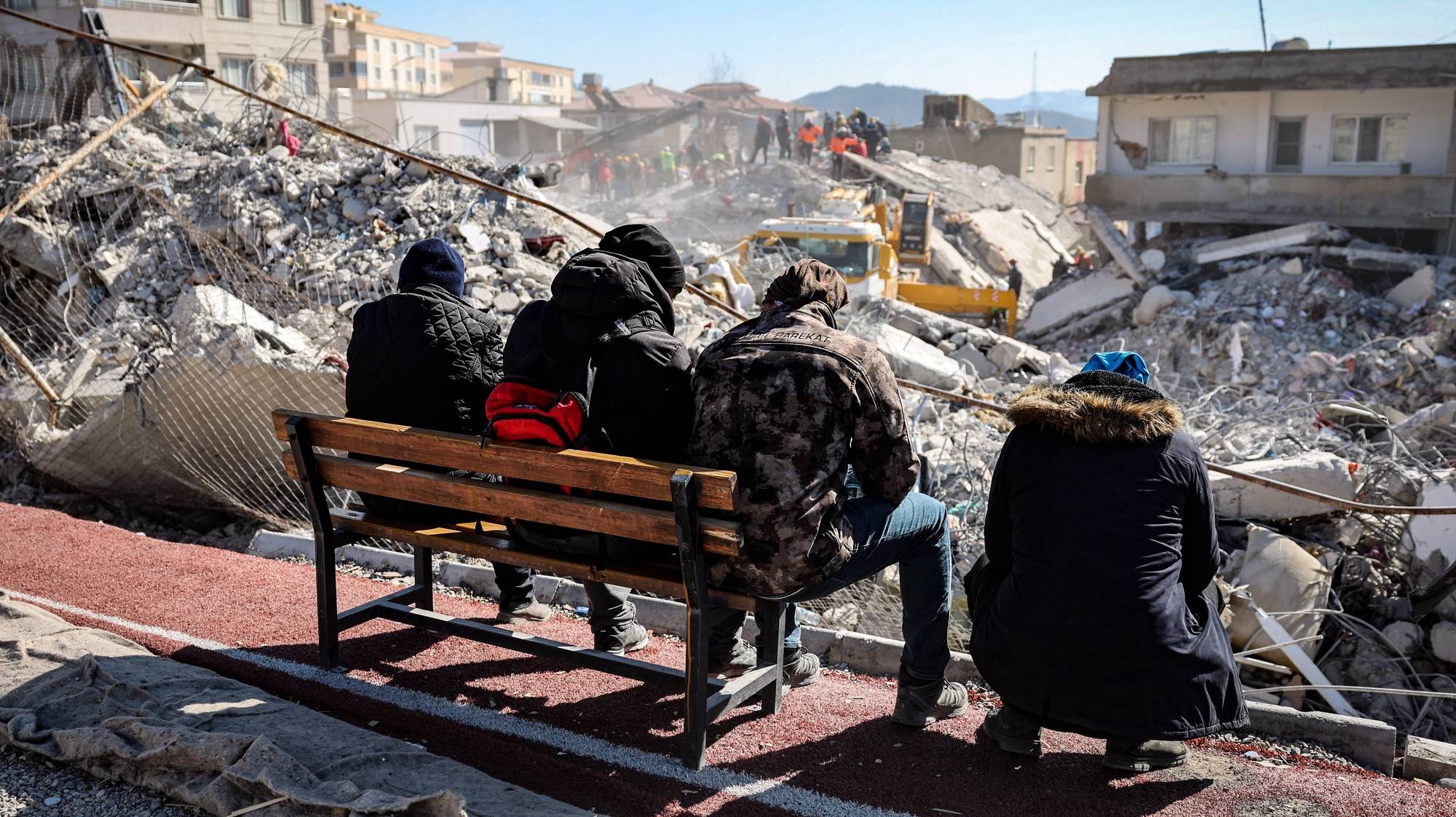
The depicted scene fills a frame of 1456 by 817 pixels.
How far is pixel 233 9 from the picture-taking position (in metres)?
40.3

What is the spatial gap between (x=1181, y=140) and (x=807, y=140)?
14.7 m

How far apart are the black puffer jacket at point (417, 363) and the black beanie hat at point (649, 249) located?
68cm

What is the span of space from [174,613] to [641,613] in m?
1.93

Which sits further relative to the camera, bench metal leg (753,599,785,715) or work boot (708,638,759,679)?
work boot (708,638,759,679)

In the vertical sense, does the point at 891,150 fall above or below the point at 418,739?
above

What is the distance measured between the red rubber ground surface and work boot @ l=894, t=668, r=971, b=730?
0.05m

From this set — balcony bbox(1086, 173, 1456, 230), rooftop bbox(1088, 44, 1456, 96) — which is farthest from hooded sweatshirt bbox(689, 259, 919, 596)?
rooftop bbox(1088, 44, 1456, 96)

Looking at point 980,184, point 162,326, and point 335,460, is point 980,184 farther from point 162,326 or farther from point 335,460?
point 335,460

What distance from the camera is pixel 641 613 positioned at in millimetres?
4734

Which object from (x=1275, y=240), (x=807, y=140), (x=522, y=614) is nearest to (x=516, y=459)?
(x=522, y=614)

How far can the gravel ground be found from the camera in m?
2.91

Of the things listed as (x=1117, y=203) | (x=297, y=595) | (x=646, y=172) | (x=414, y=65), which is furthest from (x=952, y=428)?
(x=414, y=65)

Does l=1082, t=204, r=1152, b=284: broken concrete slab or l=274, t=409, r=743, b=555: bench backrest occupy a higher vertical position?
l=1082, t=204, r=1152, b=284: broken concrete slab

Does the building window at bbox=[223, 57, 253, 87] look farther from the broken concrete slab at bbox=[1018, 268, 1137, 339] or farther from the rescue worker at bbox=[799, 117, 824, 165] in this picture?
the broken concrete slab at bbox=[1018, 268, 1137, 339]
